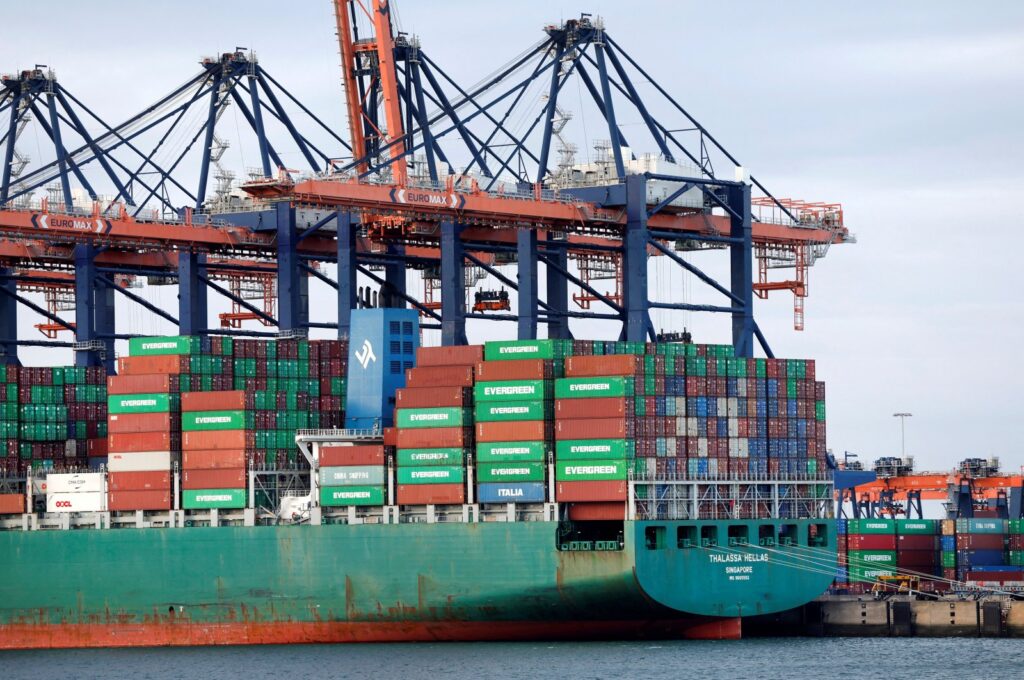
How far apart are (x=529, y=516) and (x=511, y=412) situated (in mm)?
3731

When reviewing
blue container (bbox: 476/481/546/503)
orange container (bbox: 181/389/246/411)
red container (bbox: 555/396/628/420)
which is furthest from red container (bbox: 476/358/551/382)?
orange container (bbox: 181/389/246/411)

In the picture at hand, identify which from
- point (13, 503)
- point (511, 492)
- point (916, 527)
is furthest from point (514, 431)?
point (916, 527)

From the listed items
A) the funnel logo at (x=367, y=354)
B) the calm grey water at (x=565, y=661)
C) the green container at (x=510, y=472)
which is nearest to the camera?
the calm grey water at (x=565, y=661)

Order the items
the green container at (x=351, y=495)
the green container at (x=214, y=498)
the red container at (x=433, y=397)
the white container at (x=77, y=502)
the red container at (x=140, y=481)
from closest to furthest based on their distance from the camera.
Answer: the red container at (x=433, y=397) → the green container at (x=351, y=495) → the green container at (x=214, y=498) → the red container at (x=140, y=481) → the white container at (x=77, y=502)

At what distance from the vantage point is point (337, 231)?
102 metres

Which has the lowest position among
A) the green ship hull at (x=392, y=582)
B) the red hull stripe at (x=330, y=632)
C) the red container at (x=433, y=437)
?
the red hull stripe at (x=330, y=632)

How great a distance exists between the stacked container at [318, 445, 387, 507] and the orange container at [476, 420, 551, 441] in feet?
14.0

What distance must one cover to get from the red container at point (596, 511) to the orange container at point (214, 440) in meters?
13.0

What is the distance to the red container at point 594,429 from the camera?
8900 cm

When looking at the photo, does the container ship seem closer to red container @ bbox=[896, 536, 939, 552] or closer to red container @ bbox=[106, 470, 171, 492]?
red container @ bbox=[106, 470, 171, 492]

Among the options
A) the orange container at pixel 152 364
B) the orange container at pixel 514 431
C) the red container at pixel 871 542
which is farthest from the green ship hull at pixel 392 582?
the red container at pixel 871 542

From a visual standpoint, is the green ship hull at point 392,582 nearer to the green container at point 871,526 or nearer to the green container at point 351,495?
the green container at point 351,495

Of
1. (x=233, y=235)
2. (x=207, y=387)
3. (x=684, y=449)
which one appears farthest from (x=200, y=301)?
(x=684, y=449)

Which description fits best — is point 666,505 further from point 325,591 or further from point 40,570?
point 40,570
